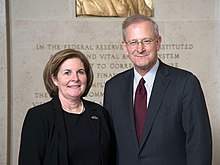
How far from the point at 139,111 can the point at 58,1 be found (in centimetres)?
226

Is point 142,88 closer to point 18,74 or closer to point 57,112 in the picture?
point 57,112

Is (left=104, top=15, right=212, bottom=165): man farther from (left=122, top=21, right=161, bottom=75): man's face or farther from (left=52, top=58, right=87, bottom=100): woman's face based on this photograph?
(left=52, top=58, right=87, bottom=100): woman's face

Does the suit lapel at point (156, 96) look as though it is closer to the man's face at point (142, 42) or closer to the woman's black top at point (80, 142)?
the man's face at point (142, 42)

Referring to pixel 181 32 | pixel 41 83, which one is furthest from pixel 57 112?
pixel 181 32

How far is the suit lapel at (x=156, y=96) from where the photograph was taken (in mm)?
2133

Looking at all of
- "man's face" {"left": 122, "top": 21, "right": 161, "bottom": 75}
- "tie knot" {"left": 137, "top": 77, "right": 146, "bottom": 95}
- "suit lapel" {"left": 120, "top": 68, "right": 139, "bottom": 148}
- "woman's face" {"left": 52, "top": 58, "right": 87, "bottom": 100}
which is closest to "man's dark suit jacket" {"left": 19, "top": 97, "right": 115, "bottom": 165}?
"woman's face" {"left": 52, "top": 58, "right": 87, "bottom": 100}

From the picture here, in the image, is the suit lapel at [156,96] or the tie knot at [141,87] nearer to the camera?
the suit lapel at [156,96]

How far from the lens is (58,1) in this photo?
413cm

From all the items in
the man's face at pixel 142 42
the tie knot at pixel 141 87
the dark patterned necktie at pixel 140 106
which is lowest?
the dark patterned necktie at pixel 140 106

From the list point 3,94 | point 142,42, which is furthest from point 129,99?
point 3,94

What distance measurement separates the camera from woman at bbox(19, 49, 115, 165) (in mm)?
2059

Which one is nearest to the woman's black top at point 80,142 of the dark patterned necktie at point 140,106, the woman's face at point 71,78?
the woman's face at point 71,78

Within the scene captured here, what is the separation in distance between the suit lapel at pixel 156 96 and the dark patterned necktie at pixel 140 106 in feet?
0.16

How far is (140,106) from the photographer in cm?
222
